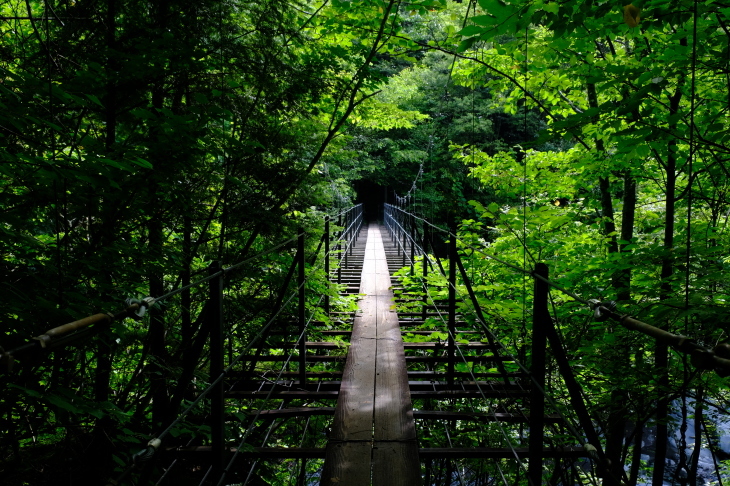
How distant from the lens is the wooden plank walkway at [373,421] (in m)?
2.02

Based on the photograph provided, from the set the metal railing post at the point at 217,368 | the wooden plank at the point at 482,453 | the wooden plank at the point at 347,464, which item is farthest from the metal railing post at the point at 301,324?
the metal railing post at the point at 217,368

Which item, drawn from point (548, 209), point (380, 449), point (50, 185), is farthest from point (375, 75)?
point (380, 449)

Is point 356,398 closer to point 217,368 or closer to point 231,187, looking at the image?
point 217,368

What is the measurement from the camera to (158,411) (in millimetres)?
3268

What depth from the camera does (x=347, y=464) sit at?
2.09 m

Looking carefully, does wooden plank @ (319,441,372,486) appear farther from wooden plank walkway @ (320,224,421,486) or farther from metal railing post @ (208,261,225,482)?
metal railing post @ (208,261,225,482)

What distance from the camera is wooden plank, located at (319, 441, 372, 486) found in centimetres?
197

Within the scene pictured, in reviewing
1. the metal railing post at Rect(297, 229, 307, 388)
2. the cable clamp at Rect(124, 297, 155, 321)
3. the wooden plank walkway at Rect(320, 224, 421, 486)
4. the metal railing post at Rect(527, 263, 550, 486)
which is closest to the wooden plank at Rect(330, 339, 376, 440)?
the wooden plank walkway at Rect(320, 224, 421, 486)

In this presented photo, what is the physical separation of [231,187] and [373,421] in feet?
7.17

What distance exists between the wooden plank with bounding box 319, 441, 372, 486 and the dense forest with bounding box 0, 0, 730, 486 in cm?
80

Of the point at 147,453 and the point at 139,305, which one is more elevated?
the point at 139,305

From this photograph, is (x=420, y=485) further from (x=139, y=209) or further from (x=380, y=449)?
(x=139, y=209)

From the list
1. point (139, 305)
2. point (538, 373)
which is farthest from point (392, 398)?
point (139, 305)

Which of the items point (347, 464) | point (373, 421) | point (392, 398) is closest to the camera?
point (347, 464)
